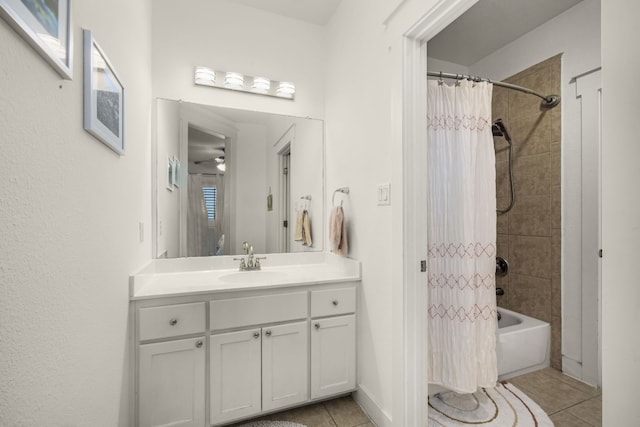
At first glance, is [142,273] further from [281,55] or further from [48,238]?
[281,55]

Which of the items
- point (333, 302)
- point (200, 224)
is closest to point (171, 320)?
point (200, 224)

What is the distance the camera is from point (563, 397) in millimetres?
1886

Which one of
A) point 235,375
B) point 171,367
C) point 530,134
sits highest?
point 530,134

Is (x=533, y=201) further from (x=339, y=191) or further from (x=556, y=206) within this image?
(x=339, y=191)

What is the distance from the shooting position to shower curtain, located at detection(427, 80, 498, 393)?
1708 millimetres

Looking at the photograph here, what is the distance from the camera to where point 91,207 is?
0.96 metres

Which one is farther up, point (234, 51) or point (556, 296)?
point (234, 51)

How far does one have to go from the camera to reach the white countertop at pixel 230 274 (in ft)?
5.09

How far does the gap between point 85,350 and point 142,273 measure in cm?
76

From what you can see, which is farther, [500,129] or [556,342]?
[500,129]

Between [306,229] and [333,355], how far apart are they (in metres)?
0.92

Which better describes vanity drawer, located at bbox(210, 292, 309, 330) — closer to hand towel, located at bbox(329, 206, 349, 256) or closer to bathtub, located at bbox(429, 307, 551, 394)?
hand towel, located at bbox(329, 206, 349, 256)

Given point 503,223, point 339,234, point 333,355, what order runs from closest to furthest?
point 333,355
point 339,234
point 503,223

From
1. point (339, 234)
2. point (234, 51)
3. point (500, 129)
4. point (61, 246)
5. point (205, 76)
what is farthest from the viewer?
point (500, 129)
